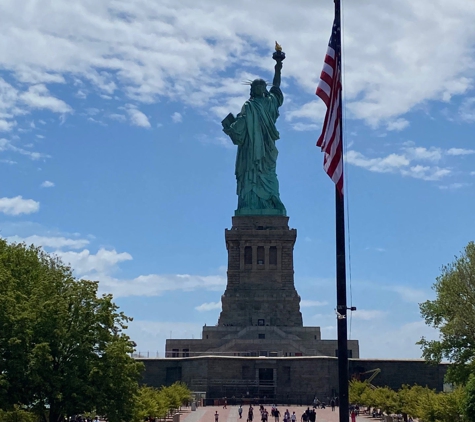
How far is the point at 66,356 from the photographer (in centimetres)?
3231

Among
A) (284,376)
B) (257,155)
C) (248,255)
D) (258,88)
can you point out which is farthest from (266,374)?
(258,88)

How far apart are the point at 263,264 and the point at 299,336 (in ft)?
31.2

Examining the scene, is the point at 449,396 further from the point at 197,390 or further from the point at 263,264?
the point at 263,264

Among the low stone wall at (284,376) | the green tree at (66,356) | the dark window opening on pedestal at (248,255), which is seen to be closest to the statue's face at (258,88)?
the dark window opening on pedestal at (248,255)

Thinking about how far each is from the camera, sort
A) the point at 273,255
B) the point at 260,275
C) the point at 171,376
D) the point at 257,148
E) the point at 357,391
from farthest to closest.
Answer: the point at 257,148
the point at 273,255
the point at 260,275
the point at 171,376
the point at 357,391

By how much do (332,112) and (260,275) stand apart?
227ft

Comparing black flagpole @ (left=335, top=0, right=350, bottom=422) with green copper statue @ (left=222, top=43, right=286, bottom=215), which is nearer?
black flagpole @ (left=335, top=0, right=350, bottom=422)

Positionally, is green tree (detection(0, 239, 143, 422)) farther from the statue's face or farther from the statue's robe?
the statue's face

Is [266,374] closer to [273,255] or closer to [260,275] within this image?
[260,275]

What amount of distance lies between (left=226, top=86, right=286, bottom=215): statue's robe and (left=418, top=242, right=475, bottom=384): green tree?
1730 inches

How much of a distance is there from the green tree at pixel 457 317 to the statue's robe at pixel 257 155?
43949mm

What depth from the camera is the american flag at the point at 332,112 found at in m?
16.9

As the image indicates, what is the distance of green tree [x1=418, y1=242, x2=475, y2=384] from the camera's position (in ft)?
135

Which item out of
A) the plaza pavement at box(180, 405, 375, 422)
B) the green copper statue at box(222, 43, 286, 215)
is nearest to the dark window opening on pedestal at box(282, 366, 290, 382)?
the plaza pavement at box(180, 405, 375, 422)
